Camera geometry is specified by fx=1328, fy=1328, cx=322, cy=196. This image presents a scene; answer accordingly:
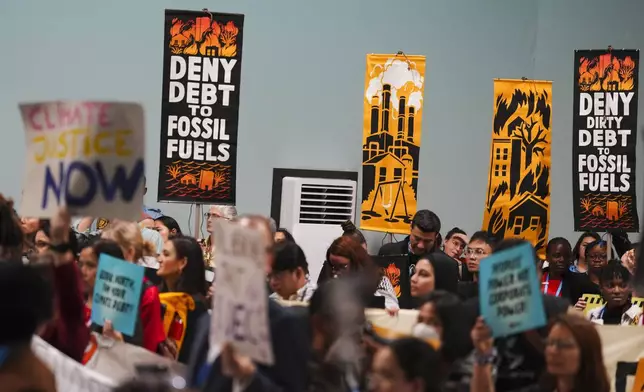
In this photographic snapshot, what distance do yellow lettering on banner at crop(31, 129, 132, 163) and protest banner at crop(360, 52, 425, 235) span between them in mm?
6563

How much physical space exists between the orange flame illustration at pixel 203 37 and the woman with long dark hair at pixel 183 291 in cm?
383

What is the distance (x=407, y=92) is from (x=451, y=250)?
4.72ft

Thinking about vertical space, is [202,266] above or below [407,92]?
below

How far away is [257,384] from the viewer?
4.01 meters

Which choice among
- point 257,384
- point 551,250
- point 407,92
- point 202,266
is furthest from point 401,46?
point 257,384

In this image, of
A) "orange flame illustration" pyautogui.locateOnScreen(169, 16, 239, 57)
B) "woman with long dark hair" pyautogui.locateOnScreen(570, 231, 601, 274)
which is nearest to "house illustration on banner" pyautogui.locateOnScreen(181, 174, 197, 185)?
"orange flame illustration" pyautogui.locateOnScreen(169, 16, 239, 57)

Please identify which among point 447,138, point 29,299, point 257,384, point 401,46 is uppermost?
point 401,46

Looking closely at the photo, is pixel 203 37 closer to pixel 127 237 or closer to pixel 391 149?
pixel 391 149

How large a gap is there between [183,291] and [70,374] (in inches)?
60.0

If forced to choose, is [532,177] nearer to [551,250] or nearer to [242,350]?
[551,250]

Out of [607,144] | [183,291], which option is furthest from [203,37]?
[183,291]

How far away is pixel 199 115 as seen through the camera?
1012cm

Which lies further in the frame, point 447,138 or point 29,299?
point 447,138

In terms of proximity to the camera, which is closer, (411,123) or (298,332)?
(298,332)
